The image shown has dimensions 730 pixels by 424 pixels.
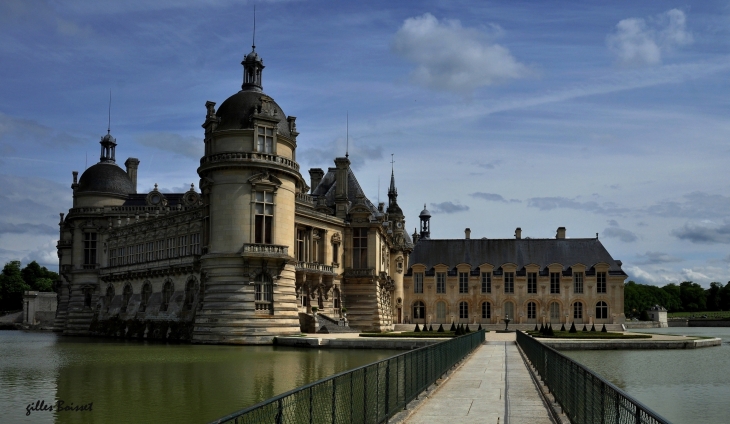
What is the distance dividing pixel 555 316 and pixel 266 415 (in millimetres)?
80883

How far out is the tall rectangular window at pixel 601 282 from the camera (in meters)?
85.5

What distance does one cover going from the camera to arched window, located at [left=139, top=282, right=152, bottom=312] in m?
63.2

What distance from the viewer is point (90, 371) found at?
29.9m

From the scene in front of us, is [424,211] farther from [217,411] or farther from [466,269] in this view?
[217,411]

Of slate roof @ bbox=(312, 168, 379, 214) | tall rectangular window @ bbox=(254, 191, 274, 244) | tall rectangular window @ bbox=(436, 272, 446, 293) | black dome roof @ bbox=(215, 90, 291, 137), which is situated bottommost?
tall rectangular window @ bbox=(436, 272, 446, 293)

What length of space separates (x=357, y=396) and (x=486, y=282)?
250 ft

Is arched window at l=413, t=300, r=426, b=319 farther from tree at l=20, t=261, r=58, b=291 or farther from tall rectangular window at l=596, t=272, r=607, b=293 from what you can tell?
tree at l=20, t=261, r=58, b=291

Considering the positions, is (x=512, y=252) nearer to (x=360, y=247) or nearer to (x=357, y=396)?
(x=360, y=247)

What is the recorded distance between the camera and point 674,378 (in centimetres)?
2862

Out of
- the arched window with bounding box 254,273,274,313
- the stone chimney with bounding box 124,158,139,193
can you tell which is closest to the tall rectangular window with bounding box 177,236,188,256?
the arched window with bounding box 254,273,274,313

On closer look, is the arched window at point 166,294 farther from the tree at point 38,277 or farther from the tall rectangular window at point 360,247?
the tree at point 38,277

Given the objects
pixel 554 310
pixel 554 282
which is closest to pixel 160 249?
pixel 554 282

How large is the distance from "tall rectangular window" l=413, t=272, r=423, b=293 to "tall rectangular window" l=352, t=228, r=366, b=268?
2062 cm

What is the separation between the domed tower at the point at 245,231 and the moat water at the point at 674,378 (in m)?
19.4
